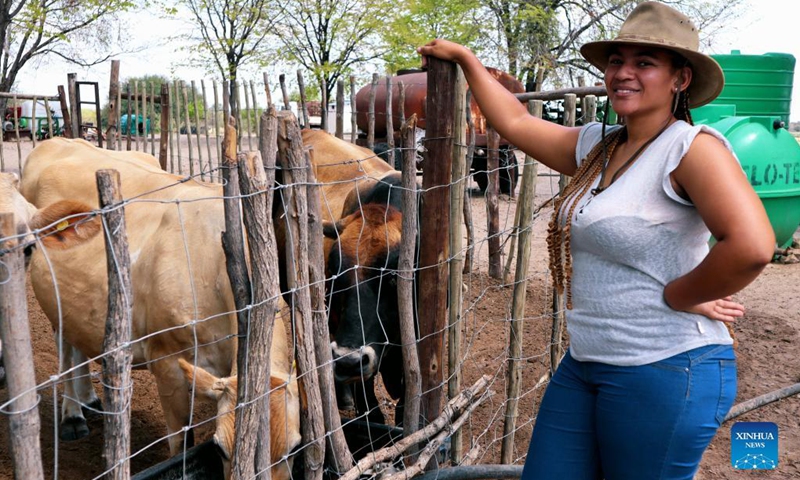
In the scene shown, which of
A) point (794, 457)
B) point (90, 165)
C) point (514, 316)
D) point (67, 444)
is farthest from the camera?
point (90, 165)

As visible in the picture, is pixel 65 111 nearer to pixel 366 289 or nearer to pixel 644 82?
pixel 366 289

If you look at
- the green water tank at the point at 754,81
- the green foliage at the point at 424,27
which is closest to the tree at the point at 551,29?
the green foliage at the point at 424,27

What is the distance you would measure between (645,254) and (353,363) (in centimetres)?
170

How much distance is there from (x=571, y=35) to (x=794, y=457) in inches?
735

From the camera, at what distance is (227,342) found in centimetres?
353

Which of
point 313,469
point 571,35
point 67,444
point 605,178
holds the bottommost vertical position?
point 67,444

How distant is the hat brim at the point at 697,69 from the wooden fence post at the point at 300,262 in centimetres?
103

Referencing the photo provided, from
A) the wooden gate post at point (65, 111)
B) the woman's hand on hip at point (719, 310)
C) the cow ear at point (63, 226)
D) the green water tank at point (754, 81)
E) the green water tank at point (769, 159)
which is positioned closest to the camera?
the woman's hand on hip at point (719, 310)

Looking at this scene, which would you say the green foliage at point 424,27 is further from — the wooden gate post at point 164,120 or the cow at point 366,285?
the cow at point 366,285

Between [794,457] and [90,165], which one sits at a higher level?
[90,165]

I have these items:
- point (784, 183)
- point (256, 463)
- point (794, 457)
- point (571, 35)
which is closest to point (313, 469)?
point (256, 463)

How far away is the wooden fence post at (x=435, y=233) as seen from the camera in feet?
10.1

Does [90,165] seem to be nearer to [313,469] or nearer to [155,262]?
[155,262]

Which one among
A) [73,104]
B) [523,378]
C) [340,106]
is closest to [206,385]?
[523,378]
